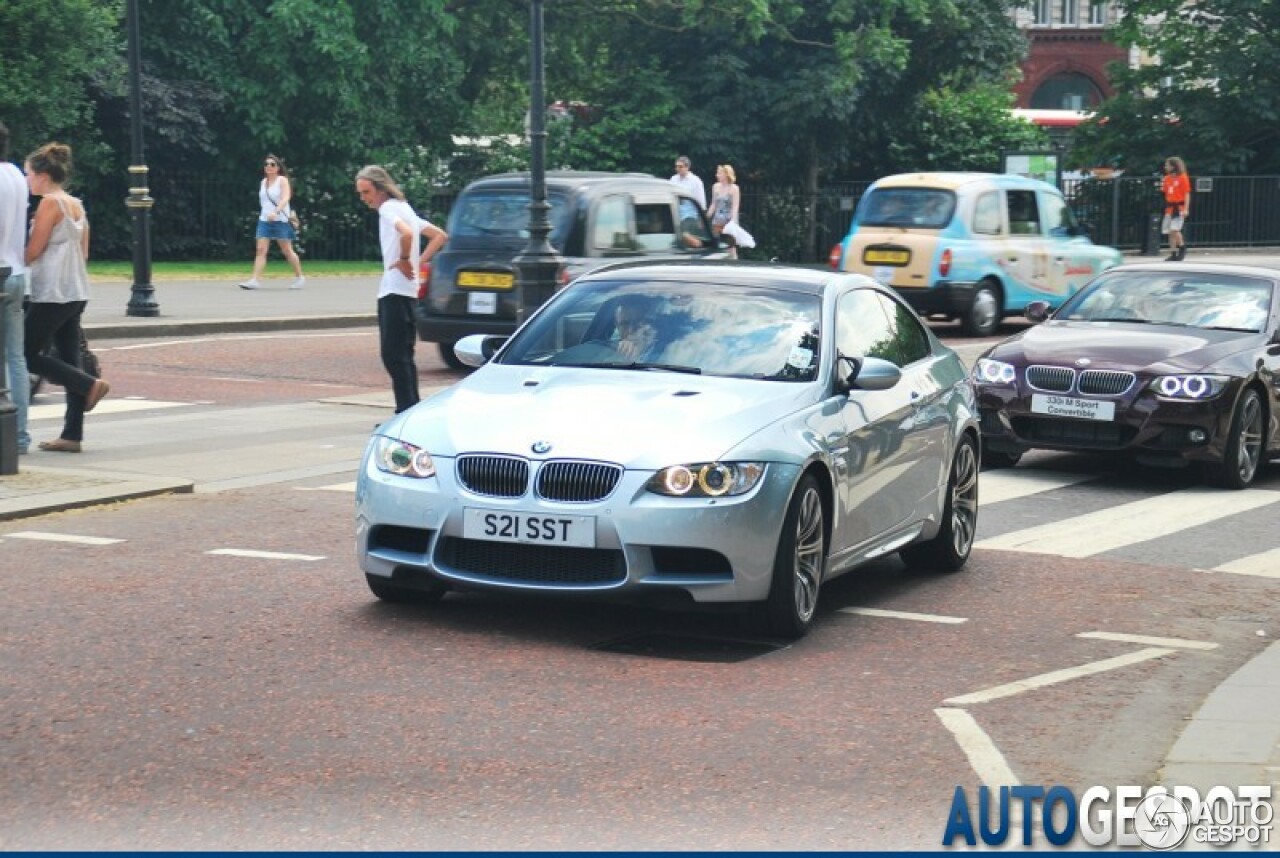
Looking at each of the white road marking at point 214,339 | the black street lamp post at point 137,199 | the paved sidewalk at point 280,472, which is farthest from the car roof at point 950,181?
the black street lamp post at point 137,199

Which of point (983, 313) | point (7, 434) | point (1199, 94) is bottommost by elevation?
point (983, 313)

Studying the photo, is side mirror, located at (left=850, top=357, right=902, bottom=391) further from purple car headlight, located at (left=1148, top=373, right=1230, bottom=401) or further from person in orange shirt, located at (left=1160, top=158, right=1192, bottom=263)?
person in orange shirt, located at (left=1160, top=158, right=1192, bottom=263)

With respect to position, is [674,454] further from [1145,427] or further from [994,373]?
[994,373]

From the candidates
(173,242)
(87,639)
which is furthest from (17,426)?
(173,242)

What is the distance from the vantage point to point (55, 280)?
13.2 m

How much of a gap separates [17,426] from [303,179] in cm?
2673

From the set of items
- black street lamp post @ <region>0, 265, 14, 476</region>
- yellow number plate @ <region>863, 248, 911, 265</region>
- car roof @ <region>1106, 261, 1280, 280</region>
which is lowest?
black street lamp post @ <region>0, 265, 14, 476</region>

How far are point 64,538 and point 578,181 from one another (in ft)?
34.4

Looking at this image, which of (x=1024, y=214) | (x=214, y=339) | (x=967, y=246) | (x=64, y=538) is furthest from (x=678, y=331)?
(x=1024, y=214)

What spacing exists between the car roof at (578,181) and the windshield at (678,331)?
10.5m

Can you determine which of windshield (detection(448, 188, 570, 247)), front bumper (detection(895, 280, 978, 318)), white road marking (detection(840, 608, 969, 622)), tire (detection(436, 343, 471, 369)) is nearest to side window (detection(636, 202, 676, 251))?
windshield (detection(448, 188, 570, 247))

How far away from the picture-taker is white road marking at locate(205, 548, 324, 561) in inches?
398

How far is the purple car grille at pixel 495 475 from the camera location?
827 centimetres

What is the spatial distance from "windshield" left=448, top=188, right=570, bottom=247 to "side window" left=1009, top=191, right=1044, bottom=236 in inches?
302
